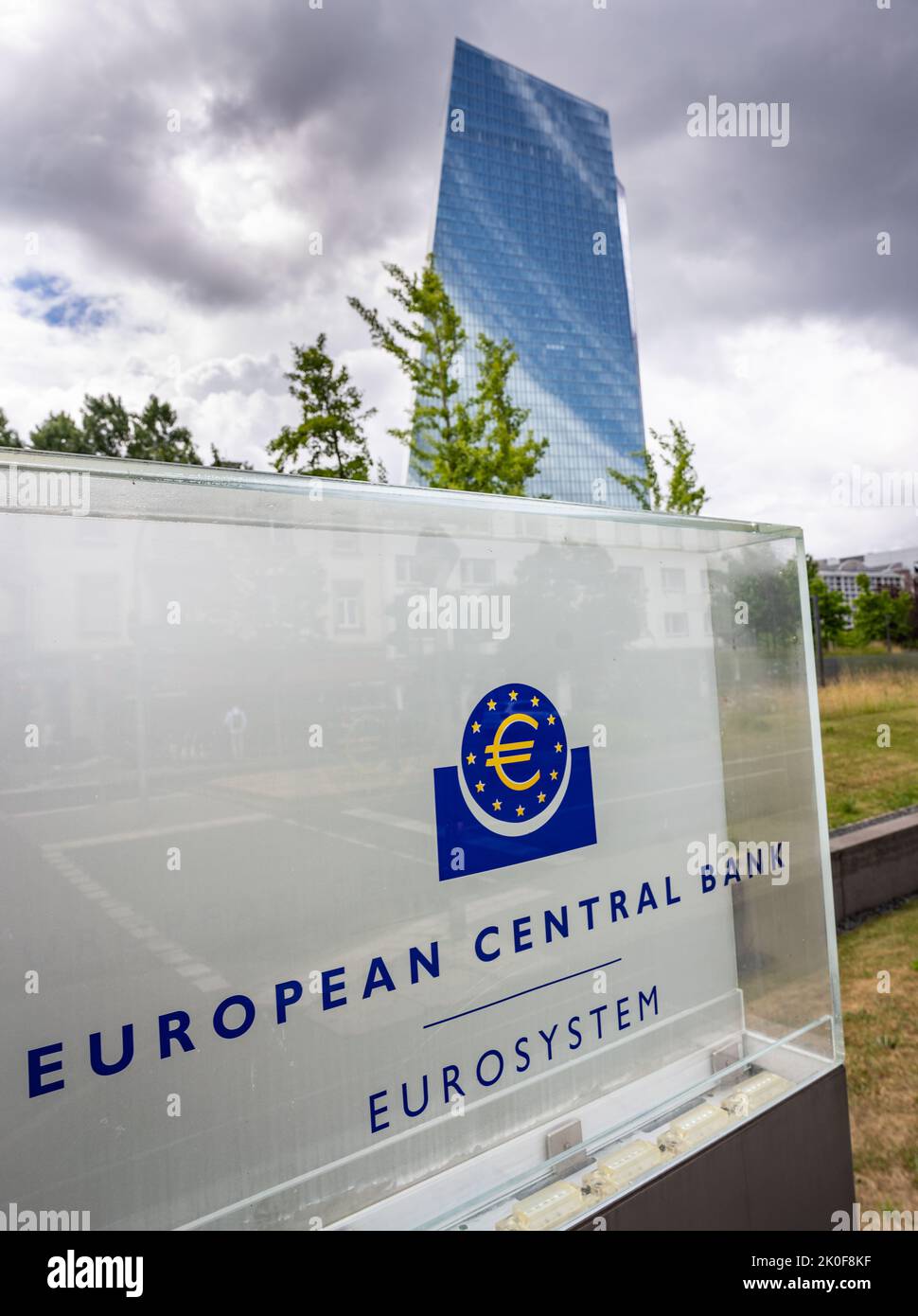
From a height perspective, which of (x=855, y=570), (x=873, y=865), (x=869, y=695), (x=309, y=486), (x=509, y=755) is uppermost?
(x=855, y=570)

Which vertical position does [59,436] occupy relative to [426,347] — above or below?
above

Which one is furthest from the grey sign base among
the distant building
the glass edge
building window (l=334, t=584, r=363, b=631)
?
the distant building

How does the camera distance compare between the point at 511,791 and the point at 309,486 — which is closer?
the point at 309,486

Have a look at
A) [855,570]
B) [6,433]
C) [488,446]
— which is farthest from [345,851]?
[855,570]

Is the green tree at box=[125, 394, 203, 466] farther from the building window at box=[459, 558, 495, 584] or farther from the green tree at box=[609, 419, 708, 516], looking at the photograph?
the building window at box=[459, 558, 495, 584]

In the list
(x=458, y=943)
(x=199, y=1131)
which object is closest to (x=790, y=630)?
(x=458, y=943)

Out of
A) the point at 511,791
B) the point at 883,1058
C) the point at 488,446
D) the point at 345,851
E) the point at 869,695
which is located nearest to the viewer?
the point at 345,851

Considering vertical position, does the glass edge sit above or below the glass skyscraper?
below

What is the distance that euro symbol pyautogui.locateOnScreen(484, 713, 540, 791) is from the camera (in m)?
2.50

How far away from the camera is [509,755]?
2531mm

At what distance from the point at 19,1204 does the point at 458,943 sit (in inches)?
46.7

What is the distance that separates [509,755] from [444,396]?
1023 cm

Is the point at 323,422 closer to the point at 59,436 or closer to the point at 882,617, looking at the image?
the point at 59,436

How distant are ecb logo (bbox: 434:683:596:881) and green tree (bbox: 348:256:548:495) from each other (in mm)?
9088
